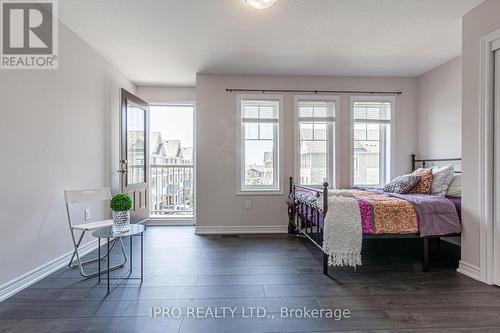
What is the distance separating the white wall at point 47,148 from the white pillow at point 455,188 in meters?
4.22

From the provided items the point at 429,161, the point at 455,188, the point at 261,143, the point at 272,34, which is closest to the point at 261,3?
the point at 272,34

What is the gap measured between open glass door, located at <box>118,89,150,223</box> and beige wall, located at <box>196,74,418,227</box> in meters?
0.89

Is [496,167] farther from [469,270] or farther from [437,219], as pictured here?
[469,270]

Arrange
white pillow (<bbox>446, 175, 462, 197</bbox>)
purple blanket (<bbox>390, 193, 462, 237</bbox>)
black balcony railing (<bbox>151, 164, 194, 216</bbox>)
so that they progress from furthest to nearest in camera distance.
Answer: black balcony railing (<bbox>151, 164, 194, 216</bbox>)
white pillow (<bbox>446, 175, 462, 197</bbox>)
purple blanket (<bbox>390, 193, 462, 237</bbox>)

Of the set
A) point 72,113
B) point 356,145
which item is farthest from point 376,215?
point 72,113

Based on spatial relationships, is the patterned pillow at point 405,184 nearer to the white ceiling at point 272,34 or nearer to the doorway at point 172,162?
the white ceiling at point 272,34

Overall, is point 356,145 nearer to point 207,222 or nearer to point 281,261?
point 281,261

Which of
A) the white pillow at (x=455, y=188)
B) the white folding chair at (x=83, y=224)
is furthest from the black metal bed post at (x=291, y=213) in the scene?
the white folding chair at (x=83, y=224)

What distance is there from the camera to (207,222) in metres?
4.07

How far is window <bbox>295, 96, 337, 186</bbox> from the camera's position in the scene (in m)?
4.21

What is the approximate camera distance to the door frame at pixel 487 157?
226 centimetres

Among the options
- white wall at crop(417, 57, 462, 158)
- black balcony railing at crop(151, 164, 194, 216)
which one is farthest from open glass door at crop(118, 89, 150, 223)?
white wall at crop(417, 57, 462, 158)

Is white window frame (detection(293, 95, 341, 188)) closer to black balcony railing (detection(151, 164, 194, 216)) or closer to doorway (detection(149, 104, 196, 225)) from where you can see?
doorway (detection(149, 104, 196, 225))

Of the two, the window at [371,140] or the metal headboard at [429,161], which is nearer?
the metal headboard at [429,161]
